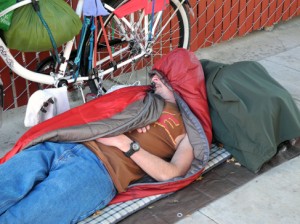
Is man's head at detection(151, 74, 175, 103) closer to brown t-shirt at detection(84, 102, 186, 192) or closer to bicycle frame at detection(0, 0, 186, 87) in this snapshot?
brown t-shirt at detection(84, 102, 186, 192)

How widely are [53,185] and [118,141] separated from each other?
0.44 metres

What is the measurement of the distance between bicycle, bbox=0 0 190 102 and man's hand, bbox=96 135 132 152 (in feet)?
2.76

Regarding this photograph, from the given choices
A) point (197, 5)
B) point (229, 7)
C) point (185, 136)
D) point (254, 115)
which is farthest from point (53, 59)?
point (229, 7)

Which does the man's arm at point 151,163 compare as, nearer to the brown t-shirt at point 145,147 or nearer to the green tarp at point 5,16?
the brown t-shirt at point 145,147

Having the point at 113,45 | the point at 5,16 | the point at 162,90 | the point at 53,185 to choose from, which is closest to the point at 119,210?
the point at 53,185

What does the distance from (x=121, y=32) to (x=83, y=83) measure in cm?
49

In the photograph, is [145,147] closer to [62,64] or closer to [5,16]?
[62,64]

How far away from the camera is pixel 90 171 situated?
8.59ft

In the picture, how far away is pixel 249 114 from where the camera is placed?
300 cm

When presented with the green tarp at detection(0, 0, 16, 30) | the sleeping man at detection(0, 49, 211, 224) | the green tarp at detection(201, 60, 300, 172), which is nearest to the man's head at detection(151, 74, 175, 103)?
the sleeping man at detection(0, 49, 211, 224)

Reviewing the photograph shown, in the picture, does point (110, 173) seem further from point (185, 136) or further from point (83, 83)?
point (83, 83)

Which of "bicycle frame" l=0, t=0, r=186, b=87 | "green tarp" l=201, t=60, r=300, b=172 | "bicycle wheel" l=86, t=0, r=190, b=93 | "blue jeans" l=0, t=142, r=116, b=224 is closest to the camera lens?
"blue jeans" l=0, t=142, r=116, b=224

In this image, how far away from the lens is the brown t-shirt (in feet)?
8.93

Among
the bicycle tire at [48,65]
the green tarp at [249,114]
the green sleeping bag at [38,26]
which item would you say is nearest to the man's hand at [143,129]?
the green tarp at [249,114]
